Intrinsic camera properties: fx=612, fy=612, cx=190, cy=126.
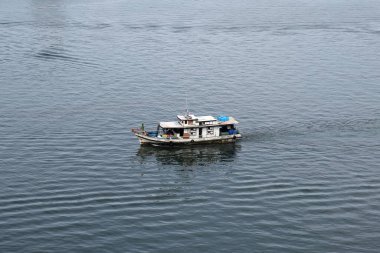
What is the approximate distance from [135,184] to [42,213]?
18470 mm

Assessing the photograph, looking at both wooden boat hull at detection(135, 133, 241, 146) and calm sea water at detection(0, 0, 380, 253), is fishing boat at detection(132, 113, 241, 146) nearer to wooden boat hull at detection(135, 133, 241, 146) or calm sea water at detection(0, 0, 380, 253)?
wooden boat hull at detection(135, 133, 241, 146)

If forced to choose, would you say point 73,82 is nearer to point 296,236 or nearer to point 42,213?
point 42,213

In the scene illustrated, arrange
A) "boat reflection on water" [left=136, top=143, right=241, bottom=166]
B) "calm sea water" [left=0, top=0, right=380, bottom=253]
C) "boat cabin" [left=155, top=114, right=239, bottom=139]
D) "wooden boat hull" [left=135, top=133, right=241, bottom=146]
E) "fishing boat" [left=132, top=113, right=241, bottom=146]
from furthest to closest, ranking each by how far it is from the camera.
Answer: "boat cabin" [left=155, top=114, right=239, bottom=139]
"fishing boat" [left=132, top=113, right=241, bottom=146]
"wooden boat hull" [left=135, top=133, right=241, bottom=146]
"boat reflection on water" [left=136, top=143, right=241, bottom=166]
"calm sea water" [left=0, top=0, right=380, bottom=253]

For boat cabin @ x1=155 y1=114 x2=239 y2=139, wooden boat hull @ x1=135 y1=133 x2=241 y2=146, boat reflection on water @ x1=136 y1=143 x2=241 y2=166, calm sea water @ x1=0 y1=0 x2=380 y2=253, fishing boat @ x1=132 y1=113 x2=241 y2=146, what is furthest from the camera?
boat cabin @ x1=155 y1=114 x2=239 y2=139

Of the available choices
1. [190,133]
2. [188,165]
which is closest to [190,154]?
[190,133]

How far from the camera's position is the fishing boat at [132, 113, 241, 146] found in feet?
401

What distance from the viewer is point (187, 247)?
82.8m

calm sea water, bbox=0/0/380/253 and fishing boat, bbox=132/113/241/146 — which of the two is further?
fishing boat, bbox=132/113/241/146

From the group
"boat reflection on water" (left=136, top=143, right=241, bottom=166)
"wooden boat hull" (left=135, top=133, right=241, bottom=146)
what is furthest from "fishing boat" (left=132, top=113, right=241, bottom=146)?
"boat reflection on water" (left=136, top=143, right=241, bottom=166)

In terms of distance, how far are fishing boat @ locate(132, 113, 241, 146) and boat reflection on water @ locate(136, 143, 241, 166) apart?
122 cm

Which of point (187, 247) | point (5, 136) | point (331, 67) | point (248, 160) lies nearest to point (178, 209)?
point (187, 247)

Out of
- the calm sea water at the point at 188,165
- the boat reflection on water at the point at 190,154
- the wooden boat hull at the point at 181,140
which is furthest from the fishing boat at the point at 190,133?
the calm sea water at the point at 188,165

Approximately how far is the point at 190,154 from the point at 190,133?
558 centimetres

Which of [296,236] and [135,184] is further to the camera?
[135,184]
